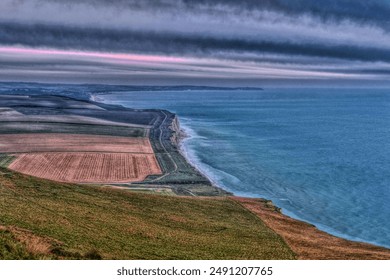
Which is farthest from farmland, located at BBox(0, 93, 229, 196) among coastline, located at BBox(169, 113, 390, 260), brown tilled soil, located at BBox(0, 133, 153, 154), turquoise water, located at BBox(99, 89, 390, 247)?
coastline, located at BBox(169, 113, 390, 260)

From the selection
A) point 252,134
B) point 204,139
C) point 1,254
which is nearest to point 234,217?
point 1,254

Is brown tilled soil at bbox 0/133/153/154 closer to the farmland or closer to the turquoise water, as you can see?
the farmland

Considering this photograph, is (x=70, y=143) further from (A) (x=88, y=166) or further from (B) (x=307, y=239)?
(B) (x=307, y=239)

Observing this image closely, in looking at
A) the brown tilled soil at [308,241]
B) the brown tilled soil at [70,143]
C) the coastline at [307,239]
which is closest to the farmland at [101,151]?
the brown tilled soil at [70,143]

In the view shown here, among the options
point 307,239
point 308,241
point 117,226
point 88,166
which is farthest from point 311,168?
point 117,226

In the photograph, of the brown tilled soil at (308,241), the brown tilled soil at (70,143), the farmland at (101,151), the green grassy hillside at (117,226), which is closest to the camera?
the green grassy hillside at (117,226)

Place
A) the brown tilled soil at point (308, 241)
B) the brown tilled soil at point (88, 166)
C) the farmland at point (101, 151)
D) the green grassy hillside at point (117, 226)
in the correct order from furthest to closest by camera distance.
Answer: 1. the brown tilled soil at point (88, 166)
2. the farmland at point (101, 151)
3. the brown tilled soil at point (308, 241)
4. the green grassy hillside at point (117, 226)

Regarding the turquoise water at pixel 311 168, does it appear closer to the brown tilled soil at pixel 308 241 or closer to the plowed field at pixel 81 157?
the brown tilled soil at pixel 308 241
